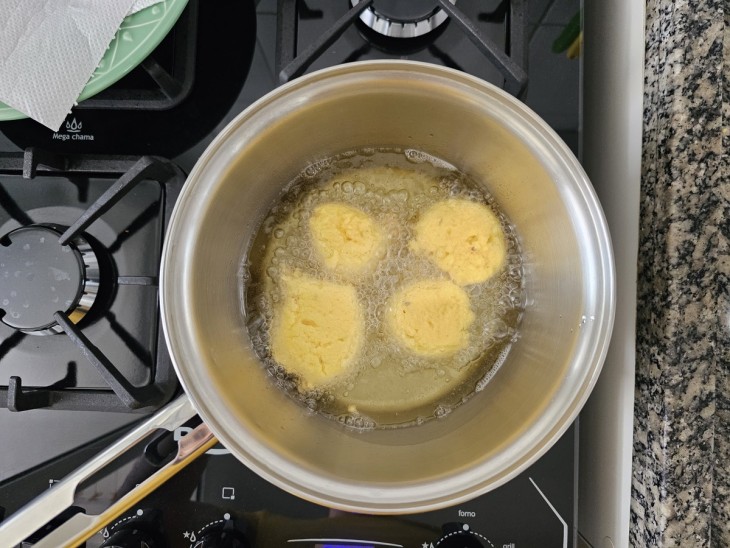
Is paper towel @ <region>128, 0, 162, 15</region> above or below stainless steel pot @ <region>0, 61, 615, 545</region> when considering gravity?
above

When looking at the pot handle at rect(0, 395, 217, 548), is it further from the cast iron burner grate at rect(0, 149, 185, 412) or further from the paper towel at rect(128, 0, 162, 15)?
the paper towel at rect(128, 0, 162, 15)

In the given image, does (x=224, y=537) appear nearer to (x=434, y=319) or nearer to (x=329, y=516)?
(x=329, y=516)

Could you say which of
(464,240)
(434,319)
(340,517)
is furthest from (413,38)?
(340,517)

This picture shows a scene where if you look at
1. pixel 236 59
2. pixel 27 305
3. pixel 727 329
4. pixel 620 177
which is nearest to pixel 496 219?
pixel 620 177

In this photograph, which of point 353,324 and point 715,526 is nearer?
point 715,526

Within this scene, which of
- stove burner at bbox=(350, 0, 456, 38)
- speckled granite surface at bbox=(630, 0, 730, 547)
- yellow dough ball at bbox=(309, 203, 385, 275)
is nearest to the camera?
speckled granite surface at bbox=(630, 0, 730, 547)

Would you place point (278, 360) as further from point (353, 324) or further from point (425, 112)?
point (425, 112)

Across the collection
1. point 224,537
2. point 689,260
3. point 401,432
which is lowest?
point 224,537

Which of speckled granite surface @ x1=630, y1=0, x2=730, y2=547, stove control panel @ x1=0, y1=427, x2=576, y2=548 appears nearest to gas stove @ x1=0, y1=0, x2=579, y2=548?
stove control panel @ x1=0, y1=427, x2=576, y2=548
